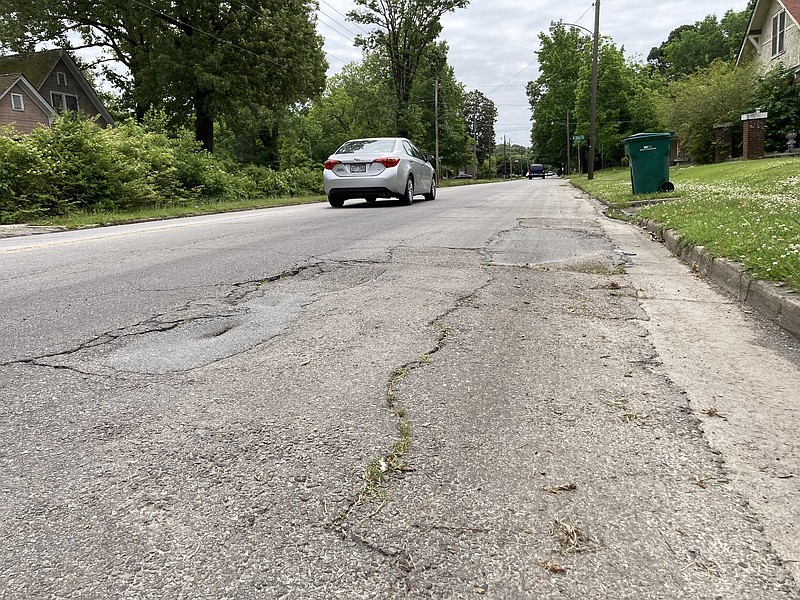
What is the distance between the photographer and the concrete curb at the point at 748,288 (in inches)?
158

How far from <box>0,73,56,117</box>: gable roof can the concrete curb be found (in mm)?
33962

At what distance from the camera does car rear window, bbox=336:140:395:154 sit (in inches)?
554

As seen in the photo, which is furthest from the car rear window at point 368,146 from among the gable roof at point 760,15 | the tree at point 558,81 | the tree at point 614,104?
the tree at point 558,81

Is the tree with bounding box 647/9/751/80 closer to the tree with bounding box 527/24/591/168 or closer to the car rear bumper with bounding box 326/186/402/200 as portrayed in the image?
the tree with bounding box 527/24/591/168

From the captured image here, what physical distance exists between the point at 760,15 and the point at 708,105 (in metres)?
9.72

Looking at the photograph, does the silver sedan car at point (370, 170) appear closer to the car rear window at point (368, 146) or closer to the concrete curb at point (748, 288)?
the car rear window at point (368, 146)

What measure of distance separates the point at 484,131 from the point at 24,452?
137 metres

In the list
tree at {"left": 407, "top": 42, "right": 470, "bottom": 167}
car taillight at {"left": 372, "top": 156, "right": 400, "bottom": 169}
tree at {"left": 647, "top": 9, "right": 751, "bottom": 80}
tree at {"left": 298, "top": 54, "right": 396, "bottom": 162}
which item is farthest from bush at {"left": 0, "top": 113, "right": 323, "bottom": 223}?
tree at {"left": 647, "top": 9, "right": 751, "bottom": 80}

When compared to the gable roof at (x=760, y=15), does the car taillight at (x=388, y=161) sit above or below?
below

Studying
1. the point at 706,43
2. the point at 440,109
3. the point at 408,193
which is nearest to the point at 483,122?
the point at 706,43

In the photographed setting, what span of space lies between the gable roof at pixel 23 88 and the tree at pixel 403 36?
875 inches

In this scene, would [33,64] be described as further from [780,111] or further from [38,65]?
[780,111]

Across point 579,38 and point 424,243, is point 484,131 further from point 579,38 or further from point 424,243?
point 424,243

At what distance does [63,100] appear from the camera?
126ft
